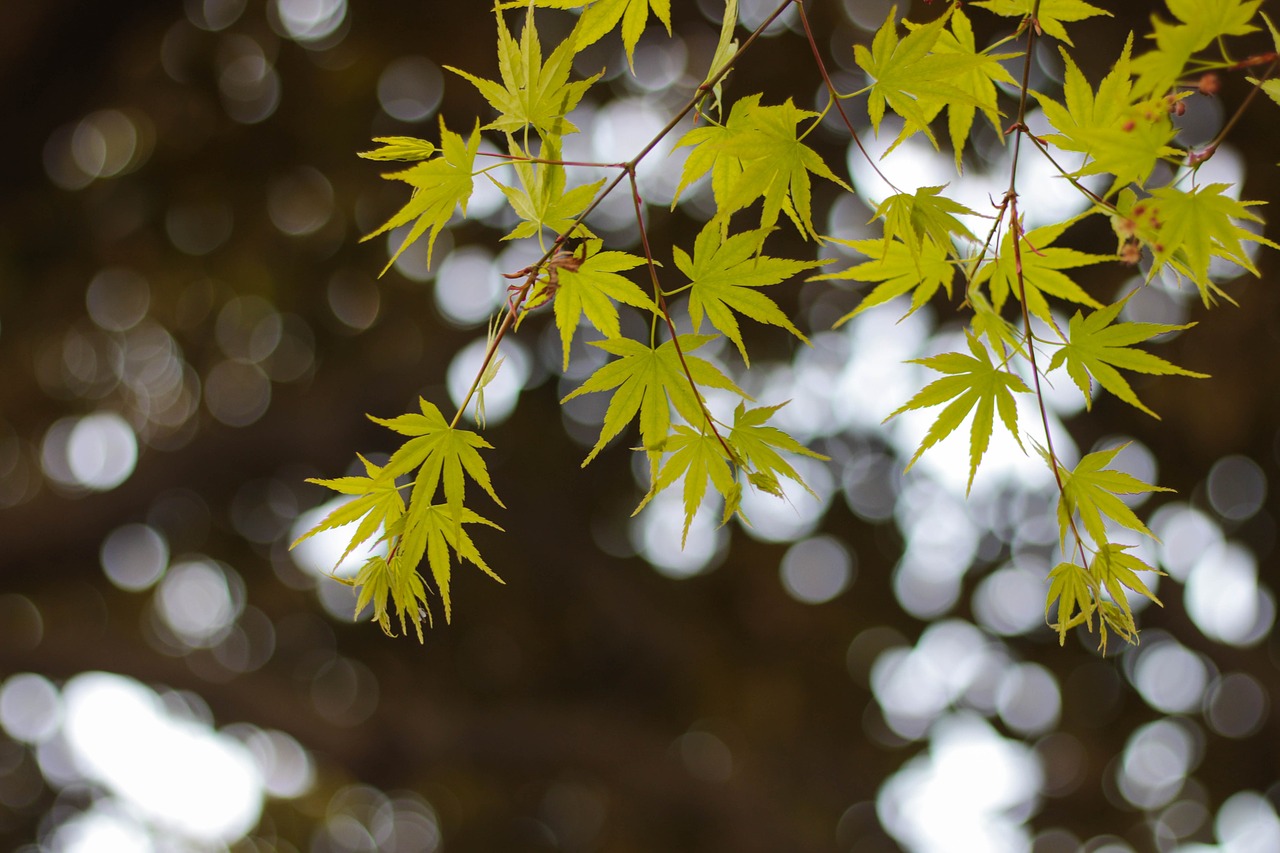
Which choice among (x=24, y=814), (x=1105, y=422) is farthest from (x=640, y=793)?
(x=24, y=814)

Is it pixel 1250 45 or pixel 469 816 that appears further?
pixel 469 816

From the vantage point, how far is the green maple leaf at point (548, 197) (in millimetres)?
780

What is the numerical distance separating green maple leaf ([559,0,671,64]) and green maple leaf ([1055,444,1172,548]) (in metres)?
0.56

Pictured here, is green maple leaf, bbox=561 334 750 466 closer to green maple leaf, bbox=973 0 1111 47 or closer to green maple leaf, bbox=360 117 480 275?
green maple leaf, bbox=360 117 480 275

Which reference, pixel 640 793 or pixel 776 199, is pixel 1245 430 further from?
pixel 776 199

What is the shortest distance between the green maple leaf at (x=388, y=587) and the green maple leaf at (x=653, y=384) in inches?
8.6

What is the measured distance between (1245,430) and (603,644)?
2.97 meters

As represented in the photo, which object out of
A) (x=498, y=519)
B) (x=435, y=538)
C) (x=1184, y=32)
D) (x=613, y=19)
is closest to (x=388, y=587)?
(x=435, y=538)

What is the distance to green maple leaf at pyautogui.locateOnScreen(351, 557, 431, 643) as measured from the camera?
0.88m

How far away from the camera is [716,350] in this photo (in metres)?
4.06

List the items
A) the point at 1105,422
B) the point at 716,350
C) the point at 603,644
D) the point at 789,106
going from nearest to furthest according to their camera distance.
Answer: the point at 789,106, the point at 1105,422, the point at 716,350, the point at 603,644

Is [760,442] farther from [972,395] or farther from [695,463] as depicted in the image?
[972,395]

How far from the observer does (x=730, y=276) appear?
2.91 feet

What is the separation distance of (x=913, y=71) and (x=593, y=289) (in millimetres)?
329
